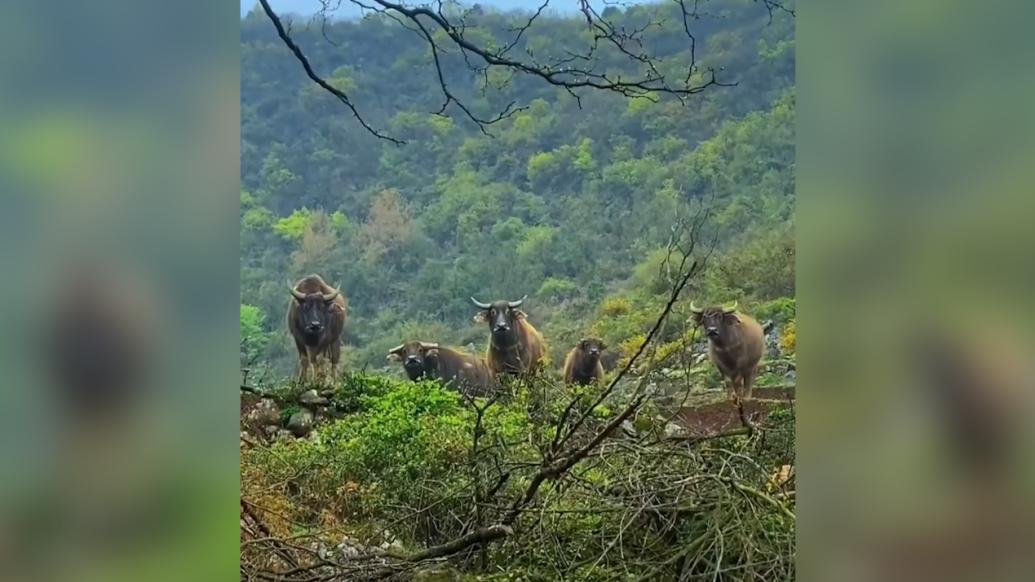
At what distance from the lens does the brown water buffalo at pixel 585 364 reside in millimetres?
2475

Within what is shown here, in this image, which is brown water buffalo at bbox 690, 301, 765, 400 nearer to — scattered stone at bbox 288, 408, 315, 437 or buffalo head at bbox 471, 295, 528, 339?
buffalo head at bbox 471, 295, 528, 339

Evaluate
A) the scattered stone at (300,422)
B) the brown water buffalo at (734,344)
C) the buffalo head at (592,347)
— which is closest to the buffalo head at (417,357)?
the scattered stone at (300,422)

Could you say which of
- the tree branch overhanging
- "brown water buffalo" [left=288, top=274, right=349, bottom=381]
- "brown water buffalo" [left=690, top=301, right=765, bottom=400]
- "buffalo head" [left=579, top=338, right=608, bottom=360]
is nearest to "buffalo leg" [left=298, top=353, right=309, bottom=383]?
"brown water buffalo" [left=288, top=274, right=349, bottom=381]

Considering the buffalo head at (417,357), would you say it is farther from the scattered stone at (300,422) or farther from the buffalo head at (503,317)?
the scattered stone at (300,422)

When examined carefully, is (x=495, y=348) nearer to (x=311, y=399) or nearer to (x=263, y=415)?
(x=311, y=399)
